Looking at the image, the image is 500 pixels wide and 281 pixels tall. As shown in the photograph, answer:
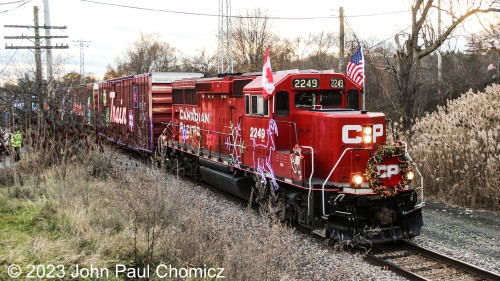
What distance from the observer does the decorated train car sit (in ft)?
27.4

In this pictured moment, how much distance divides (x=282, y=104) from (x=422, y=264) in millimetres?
3965

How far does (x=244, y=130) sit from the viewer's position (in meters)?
11.0

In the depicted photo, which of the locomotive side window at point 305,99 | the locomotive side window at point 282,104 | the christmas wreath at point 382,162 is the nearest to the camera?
the christmas wreath at point 382,162

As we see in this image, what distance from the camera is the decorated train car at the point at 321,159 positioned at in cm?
834

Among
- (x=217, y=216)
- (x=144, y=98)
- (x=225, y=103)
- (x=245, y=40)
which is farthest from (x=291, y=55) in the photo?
(x=217, y=216)

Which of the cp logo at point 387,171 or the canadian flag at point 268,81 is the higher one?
the canadian flag at point 268,81

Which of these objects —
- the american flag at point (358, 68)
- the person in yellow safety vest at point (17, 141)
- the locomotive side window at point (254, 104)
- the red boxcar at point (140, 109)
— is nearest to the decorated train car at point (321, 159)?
the locomotive side window at point (254, 104)

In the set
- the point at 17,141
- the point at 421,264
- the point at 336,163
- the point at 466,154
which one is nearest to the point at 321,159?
the point at 336,163

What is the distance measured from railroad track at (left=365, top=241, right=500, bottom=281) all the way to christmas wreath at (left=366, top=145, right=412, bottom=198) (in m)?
1.02

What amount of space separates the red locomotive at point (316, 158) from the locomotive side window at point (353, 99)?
2 centimetres

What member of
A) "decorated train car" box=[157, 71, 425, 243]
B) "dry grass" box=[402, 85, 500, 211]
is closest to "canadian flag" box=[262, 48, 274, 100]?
"decorated train car" box=[157, 71, 425, 243]

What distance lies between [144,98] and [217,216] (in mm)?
8963

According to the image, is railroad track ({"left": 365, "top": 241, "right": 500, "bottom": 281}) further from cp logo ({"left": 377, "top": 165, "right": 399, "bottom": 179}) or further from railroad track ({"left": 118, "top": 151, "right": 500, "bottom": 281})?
cp logo ({"left": 377, "top": 165, "right": 399, "bottom": 179})

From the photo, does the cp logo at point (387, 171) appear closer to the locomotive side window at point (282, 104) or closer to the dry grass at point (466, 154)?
the locomotive side window at point (282, 104)
